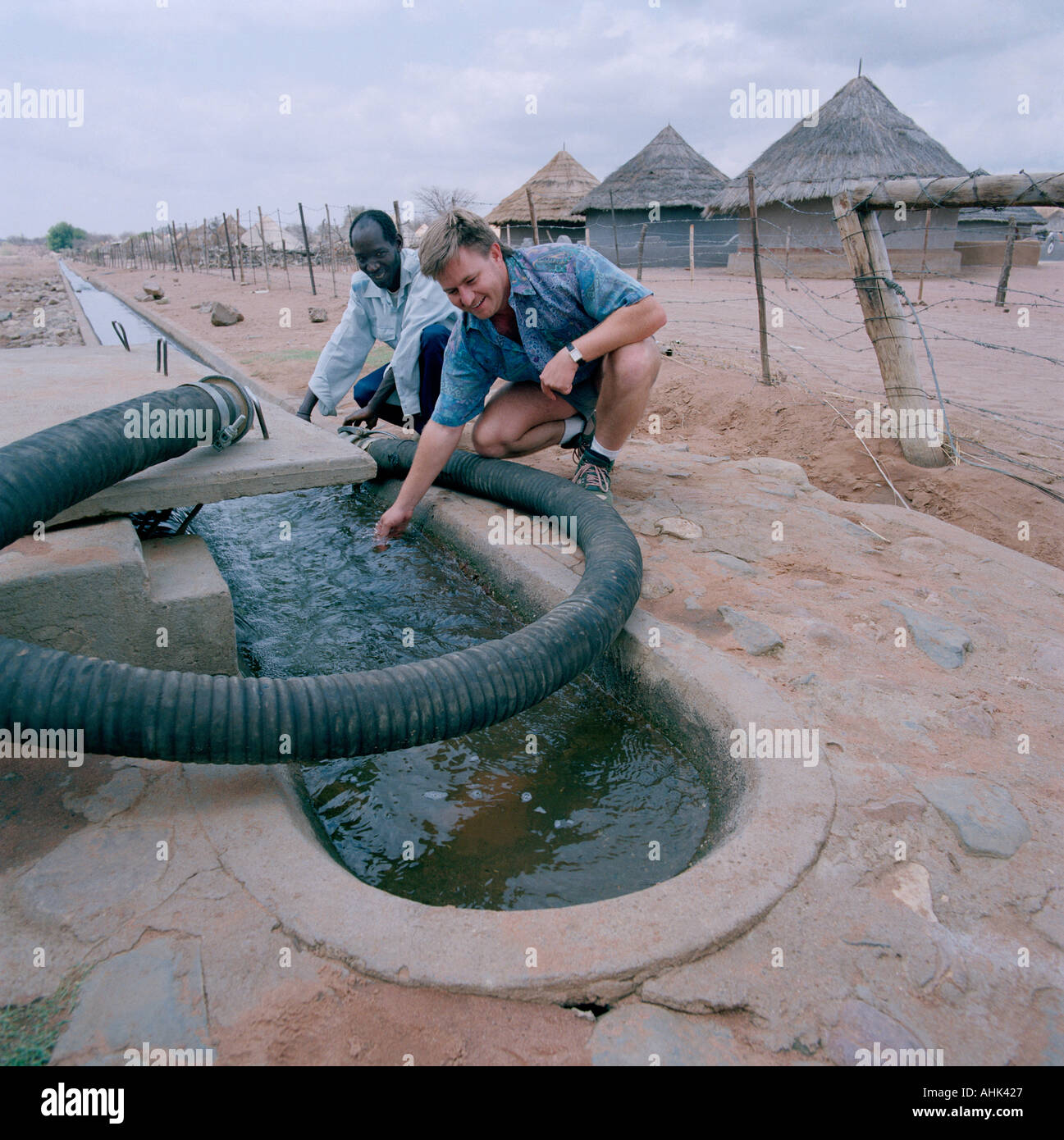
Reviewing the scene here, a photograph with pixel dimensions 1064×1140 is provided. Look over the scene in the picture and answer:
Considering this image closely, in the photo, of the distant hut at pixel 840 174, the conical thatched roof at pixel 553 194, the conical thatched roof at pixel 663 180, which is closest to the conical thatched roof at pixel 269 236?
the conical thatched roof at pixel 553 194

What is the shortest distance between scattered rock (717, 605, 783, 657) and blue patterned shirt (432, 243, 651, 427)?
1.22m

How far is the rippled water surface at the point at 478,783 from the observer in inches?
77.4

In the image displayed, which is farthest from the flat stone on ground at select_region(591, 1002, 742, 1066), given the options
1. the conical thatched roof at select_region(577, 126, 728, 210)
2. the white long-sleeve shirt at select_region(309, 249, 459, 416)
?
the conical thatched roof at select_region(577, 126, 728, 210)

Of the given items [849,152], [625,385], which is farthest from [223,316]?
[849,152]

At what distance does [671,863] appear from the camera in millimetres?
1973

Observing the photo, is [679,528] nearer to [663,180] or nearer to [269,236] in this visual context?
[663,180]

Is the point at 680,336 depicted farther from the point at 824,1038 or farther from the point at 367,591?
the point at 824,1038

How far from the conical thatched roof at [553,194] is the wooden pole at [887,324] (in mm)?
20247

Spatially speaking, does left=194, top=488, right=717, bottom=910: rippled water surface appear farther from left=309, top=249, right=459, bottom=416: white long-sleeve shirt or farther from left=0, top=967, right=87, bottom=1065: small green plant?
left=309, top=249, right=459, bottom=416: white long-sleeve shirt

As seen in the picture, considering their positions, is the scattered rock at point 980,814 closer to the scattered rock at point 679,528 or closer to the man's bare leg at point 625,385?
the scattered rock at point 679,528

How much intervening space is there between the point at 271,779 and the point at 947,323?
37.7 ft

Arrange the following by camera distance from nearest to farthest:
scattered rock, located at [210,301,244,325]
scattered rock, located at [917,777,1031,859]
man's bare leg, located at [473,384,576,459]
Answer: scattered rock, located at [917,777,1031,859]
man's bare leg, located at [473,384,576,459]
scattered rock, located at [210,301,244,325]

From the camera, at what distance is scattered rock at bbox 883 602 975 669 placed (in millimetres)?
2457
